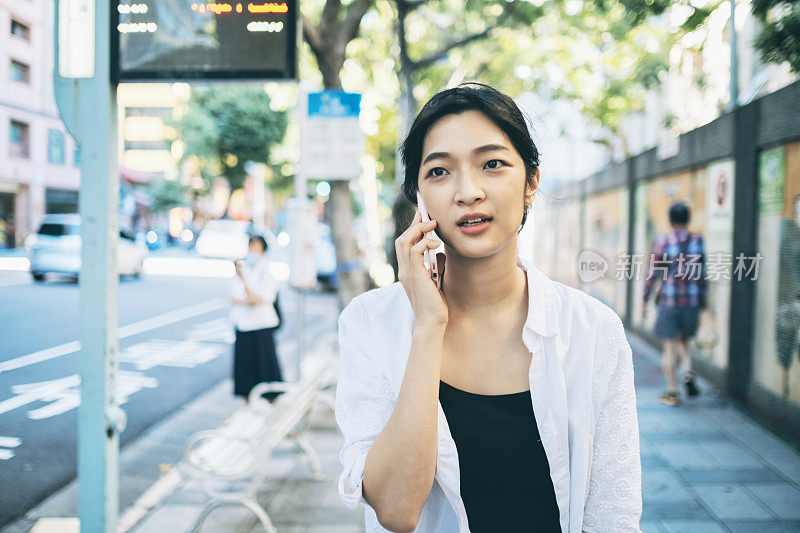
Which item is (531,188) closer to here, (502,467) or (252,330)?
(502,467)

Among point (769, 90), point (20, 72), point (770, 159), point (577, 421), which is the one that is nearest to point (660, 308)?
point (770, 159)

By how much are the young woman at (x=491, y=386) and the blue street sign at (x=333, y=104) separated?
15.6 feet

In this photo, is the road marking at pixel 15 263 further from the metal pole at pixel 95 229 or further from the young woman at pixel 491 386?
the young woman at pixel 491 386

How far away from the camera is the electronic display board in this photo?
8.63 feet

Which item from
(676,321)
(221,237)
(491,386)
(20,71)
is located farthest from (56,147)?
(221,237)

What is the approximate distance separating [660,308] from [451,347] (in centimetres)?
525

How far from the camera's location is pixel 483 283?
5.19ft

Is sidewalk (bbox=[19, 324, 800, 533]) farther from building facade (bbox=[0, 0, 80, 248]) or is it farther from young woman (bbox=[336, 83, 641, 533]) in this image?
building facade (bbox=[0, 0, 80, 248])

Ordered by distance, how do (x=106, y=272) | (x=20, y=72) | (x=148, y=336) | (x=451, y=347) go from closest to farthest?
(x=451, y=347) → (x=106, y=272) → (x=20, y=72) → (x=148, y=336)

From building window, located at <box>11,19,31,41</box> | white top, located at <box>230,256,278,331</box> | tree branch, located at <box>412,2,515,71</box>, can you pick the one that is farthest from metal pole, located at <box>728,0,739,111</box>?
tree branch, located at <box>412,2,515,71</box>

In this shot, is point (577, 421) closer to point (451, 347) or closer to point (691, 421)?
point (451, 347)

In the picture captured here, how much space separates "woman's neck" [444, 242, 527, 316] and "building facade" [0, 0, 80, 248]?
1910mm

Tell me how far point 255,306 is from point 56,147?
3292mm

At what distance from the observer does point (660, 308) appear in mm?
6195
